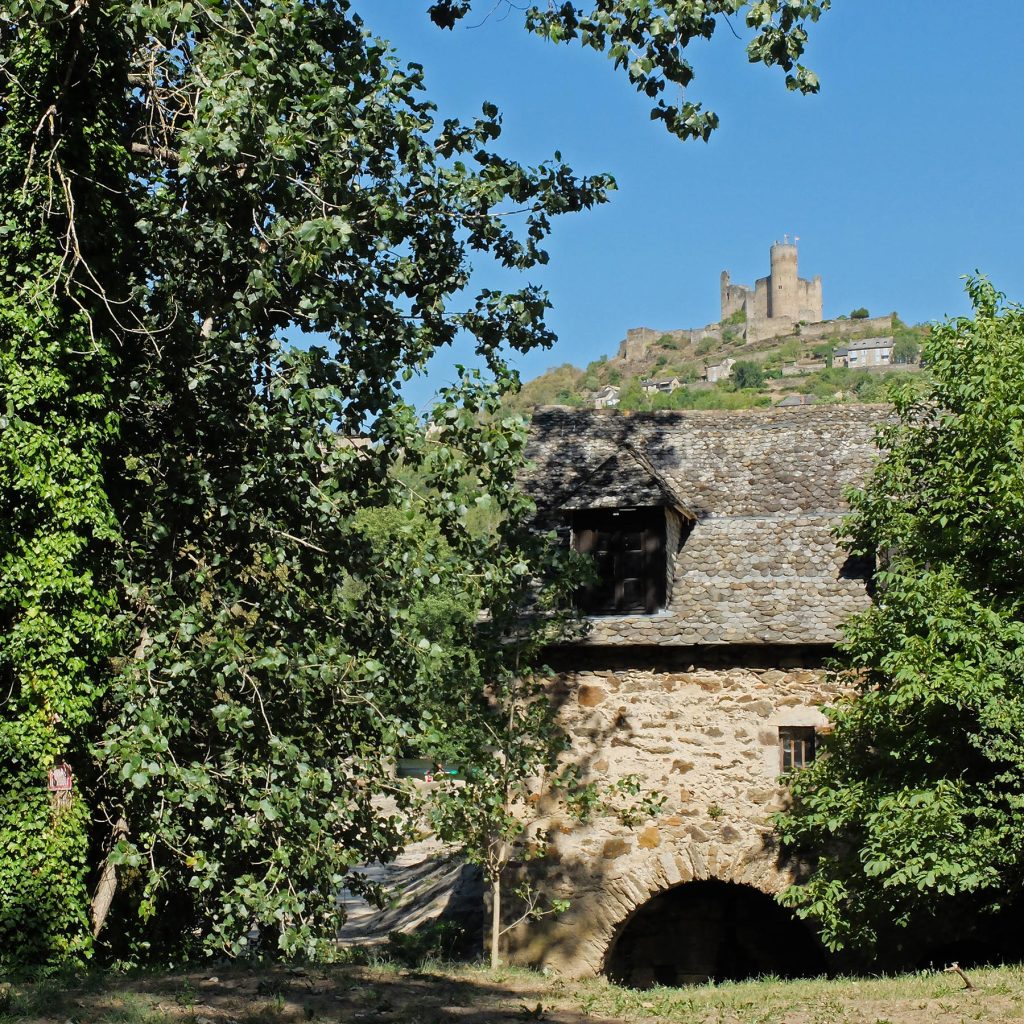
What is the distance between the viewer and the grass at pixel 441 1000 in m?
7.19

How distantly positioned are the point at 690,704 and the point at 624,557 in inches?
73.9

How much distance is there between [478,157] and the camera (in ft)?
34.4

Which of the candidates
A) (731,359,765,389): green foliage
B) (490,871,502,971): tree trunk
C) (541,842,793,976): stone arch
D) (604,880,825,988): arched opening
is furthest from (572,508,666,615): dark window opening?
(731,359,765,389): green foliage

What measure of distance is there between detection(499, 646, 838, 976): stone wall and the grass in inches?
133

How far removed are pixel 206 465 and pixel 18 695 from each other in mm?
2358

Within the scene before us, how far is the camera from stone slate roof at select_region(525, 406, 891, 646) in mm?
13898

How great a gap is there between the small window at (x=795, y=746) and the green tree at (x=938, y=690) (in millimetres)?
547

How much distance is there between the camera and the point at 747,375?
106 meters

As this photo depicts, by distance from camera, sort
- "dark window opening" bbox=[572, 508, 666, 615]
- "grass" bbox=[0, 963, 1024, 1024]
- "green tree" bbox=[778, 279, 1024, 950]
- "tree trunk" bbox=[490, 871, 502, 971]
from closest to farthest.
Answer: "grass" bbox=[0, 963, 1024, 1024] < "green tree" bbox=[778, 279, 1024, 950] < "tree trunk" bbox=[490, 871, 502, 971] < "dark window opening" bbox=[572, 508, 666, 615]

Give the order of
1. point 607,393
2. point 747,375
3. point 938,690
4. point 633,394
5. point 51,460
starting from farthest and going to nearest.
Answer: point 607,393 < point 747,375 < point 633,394 < point 938,690 < point 51,460

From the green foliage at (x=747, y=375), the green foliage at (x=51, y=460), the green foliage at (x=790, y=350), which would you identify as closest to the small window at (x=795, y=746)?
the green foliage at (x=51, y=460)

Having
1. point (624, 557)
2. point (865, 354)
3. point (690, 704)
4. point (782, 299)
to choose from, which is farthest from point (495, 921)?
point (782, 299)

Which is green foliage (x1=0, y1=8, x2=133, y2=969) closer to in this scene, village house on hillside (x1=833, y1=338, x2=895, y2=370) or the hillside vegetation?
the hillside vegetation

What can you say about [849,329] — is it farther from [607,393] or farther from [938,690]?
[938,690]
